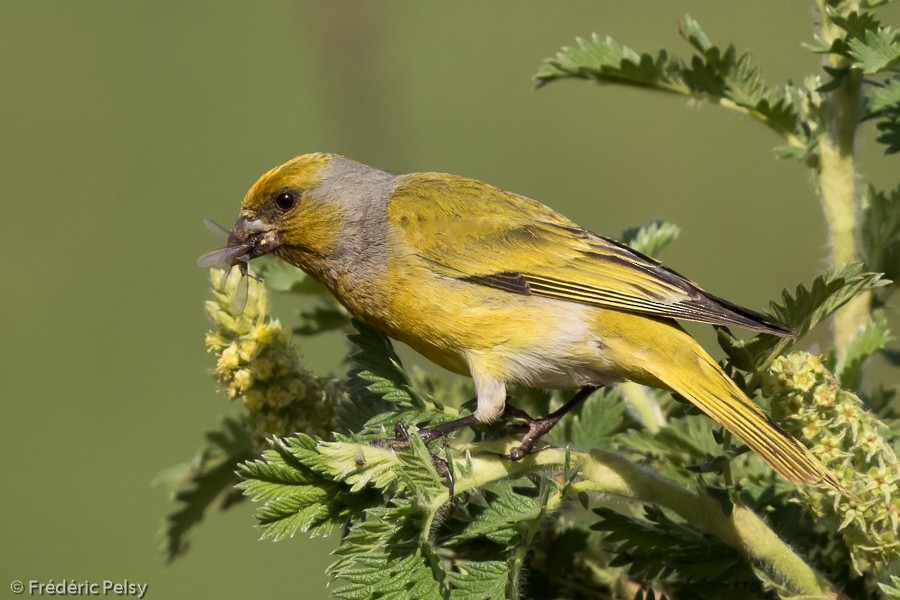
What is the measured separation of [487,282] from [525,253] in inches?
6.5

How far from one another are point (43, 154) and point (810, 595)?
10.0m

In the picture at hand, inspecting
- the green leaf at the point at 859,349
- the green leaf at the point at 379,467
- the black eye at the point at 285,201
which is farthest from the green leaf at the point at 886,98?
the black eye at the point at 285,201

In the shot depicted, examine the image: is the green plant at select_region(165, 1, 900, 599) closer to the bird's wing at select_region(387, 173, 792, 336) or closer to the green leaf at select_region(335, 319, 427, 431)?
the green leaf at select_region(335, 319, 427, 431)

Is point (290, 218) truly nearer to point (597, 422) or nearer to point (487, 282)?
point (487, 282)

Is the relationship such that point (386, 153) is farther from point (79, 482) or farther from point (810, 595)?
point (810, 595)

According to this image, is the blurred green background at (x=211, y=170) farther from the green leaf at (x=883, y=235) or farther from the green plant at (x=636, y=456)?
the green leaf at (x=883, y=235)

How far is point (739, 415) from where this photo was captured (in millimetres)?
2799

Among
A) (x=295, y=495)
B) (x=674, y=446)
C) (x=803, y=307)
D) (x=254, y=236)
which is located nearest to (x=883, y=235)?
(x=803, y=307)

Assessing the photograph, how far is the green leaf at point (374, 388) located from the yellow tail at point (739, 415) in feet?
2.43

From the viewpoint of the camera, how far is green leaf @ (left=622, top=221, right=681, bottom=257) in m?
3.40

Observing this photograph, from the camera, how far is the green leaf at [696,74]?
3.11m

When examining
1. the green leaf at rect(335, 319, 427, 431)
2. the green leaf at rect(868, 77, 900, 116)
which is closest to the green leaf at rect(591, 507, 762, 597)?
the green leaf at rect(335, 319, 427, 431)

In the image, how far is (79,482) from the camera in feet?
28.4

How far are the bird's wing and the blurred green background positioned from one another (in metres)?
2.96
